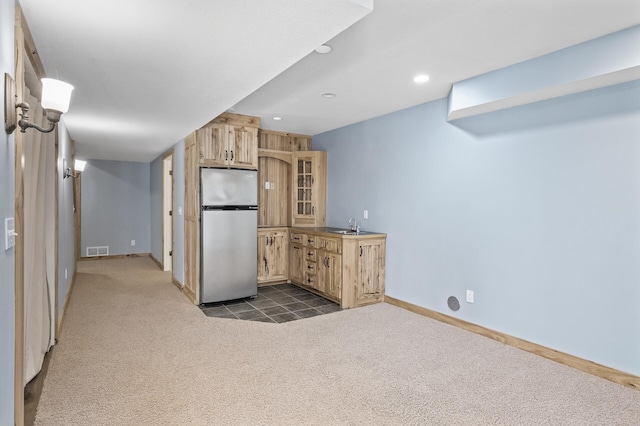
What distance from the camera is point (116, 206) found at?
7.73m

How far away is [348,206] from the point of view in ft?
16.9

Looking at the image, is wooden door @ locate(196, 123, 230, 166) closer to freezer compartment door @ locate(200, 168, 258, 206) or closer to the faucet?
freezer compartment door @ locate(200, 168, 258, 206)

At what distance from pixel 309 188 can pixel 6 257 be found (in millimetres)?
4387

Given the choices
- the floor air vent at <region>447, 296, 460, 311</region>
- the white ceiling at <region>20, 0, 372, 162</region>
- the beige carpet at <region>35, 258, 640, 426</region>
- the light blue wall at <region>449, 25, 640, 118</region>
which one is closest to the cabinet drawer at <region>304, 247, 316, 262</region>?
the beige carpet at <region>35, 258, 640, 426</region>

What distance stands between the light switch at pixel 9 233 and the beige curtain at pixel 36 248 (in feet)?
2.86

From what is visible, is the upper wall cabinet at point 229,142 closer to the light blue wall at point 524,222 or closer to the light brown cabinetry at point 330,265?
the light brown cabinetry at point 330,265

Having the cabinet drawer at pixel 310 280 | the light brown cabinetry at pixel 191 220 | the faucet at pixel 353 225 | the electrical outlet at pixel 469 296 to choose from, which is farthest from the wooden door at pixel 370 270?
the light brown cabinetry at pixel 191 220

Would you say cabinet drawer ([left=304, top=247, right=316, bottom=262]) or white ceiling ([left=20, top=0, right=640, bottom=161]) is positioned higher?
white ceiling ([left=20, top=0, right=640, bottom=161])

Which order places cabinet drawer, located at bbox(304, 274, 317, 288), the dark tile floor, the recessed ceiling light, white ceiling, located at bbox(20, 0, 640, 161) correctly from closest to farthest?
white ceiling, located at bbox(20, 0, 640, 161) < the recessed ceiling light < the dark tile floor < cabinet drawer, located at bbox(304, 274, 317, 288)

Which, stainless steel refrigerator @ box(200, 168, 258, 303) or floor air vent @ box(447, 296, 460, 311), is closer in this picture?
floor air vent @ box(447, 296, 460, 311)

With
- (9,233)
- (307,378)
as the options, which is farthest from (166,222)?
(9,233)

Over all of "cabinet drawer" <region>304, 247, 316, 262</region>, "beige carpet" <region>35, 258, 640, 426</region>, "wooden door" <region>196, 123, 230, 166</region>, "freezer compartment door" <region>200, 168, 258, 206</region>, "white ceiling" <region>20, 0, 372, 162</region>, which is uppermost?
"white ceiling" <region>20, 0, 372, 162</region>

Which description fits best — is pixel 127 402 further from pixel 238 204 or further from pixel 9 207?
pixel 238 204

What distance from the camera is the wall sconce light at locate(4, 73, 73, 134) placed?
1.40m
